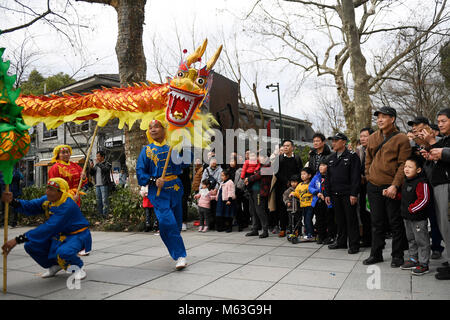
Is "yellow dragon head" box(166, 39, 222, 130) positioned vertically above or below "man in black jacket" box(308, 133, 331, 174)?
above

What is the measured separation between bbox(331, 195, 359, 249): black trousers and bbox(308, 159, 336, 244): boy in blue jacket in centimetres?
32

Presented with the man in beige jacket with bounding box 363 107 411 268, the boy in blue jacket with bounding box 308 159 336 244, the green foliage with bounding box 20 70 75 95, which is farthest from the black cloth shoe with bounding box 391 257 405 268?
the green foliage with bounding box 20 70 75 95

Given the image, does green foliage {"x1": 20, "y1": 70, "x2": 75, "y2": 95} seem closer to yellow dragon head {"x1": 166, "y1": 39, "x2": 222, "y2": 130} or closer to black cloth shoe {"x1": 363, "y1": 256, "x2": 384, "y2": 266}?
yellow dragon head {"x1": 166, "y1": 39, "x2": 222, "y2": 130}

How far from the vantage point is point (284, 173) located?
23.5 ft

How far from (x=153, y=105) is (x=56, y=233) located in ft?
7.23

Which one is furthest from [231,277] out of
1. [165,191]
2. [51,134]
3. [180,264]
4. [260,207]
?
[51,134]

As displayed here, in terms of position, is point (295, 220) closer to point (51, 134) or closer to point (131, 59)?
point (131, 59)

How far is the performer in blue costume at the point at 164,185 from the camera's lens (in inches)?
188

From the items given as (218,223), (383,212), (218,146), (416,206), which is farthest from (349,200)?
(218,146)

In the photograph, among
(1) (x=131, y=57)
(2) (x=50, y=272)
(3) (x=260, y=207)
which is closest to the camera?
(2) (x=50, y=272)

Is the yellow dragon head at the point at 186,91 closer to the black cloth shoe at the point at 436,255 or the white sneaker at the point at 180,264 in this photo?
the white sneaker at the point at 180,264

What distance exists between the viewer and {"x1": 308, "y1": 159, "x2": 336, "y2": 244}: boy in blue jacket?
20.3 feet

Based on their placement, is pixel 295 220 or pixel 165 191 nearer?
pixel 165 191

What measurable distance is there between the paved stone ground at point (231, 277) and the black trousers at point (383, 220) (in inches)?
9.5
